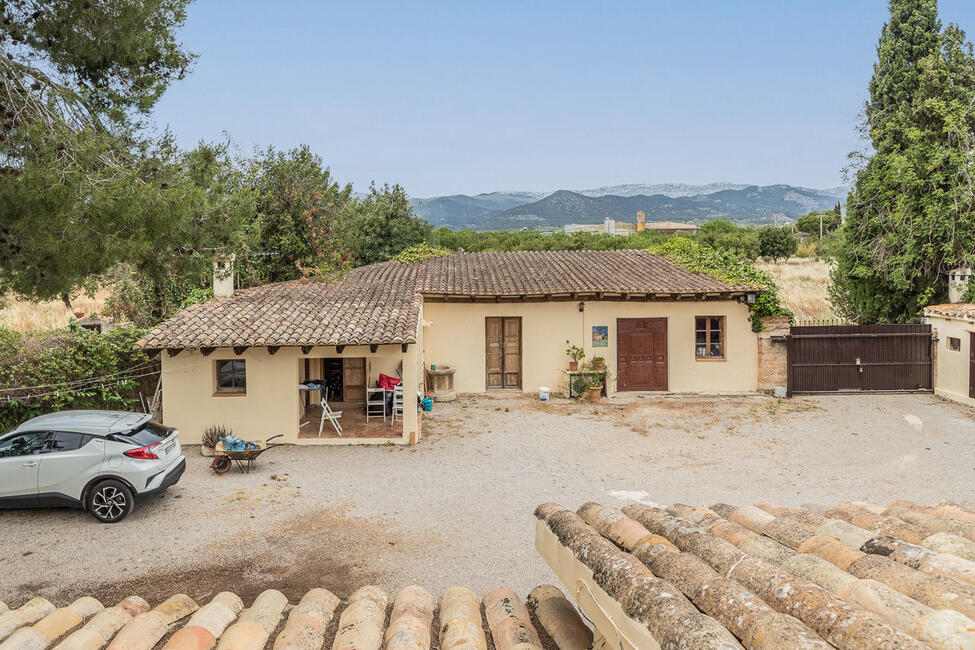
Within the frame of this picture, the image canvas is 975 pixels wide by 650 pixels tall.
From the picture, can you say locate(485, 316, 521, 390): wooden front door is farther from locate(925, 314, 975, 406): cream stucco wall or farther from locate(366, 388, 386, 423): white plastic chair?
locate(925, 314, 975, 406): cream stucco wall

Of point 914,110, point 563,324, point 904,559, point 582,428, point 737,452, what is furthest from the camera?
point 914,110

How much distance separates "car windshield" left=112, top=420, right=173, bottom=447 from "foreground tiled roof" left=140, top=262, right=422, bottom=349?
2894mm

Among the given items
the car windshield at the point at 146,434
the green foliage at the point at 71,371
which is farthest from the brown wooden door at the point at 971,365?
the green foliage at the point at 71,371

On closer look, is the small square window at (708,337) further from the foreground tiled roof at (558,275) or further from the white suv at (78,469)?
the white suv at (78,469)

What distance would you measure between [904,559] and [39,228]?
27.0 feet

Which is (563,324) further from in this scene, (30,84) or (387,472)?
(30,84)

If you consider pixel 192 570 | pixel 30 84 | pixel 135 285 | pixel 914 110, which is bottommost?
pixel 192 570

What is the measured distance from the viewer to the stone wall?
60.1ft

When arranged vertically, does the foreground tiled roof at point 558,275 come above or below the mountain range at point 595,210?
below

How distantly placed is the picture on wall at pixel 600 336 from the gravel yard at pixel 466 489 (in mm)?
1988

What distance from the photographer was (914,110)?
20.6m

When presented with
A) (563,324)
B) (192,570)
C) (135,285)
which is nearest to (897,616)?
(192,570)

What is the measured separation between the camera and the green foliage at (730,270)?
59.6 feet

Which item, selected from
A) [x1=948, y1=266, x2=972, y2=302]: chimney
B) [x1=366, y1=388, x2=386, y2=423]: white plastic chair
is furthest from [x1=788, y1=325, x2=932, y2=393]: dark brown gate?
[x1=366, y1=388, x2=386, y2=423]: white plastic chair
